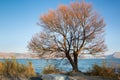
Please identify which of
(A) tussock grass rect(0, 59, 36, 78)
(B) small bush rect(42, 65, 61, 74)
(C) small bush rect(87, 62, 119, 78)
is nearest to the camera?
(A) tussock grass rect(0, 59, 36, 78)

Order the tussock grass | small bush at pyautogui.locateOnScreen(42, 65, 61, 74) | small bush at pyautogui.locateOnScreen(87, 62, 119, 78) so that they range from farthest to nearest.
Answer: small bush at pyautogui.locateOnScreen(42, 65, 61, 74) → small bush at pyautogui.locateOnScreen(87, 62, 119, 78) → the tussock grass

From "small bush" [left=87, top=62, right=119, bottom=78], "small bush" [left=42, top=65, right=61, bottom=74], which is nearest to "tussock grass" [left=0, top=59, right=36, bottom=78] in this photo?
"small bush" [left=42, top=65, right=61, bottom=74]

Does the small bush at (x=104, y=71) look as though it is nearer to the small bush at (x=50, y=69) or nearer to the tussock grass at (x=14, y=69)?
the small bush at (x=50, y=69)

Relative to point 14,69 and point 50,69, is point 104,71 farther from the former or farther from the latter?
point 14,69

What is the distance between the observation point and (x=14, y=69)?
14.3 meters

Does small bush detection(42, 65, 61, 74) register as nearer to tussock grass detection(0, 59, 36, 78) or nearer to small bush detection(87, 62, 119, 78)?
tussock grass detection(0, 59, 36, 78)

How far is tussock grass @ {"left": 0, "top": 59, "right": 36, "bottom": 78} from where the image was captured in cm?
1382

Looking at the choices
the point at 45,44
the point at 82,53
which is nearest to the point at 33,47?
the point at 45,44

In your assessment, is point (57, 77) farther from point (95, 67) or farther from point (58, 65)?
point (58, 65)

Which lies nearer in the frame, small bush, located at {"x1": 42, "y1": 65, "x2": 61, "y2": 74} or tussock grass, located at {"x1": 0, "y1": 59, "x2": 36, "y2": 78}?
tussock grass, located at {"x1": 0, "y1": 59, "x2": 36, "y2": 78}

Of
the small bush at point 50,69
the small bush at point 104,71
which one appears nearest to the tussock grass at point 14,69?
the small bush at point 50,69

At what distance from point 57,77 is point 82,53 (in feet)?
17.3

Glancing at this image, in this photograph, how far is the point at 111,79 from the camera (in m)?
13.7

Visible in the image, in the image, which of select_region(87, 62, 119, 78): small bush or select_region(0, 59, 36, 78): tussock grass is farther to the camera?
select_region(87, 62, 119, 78): small bush
